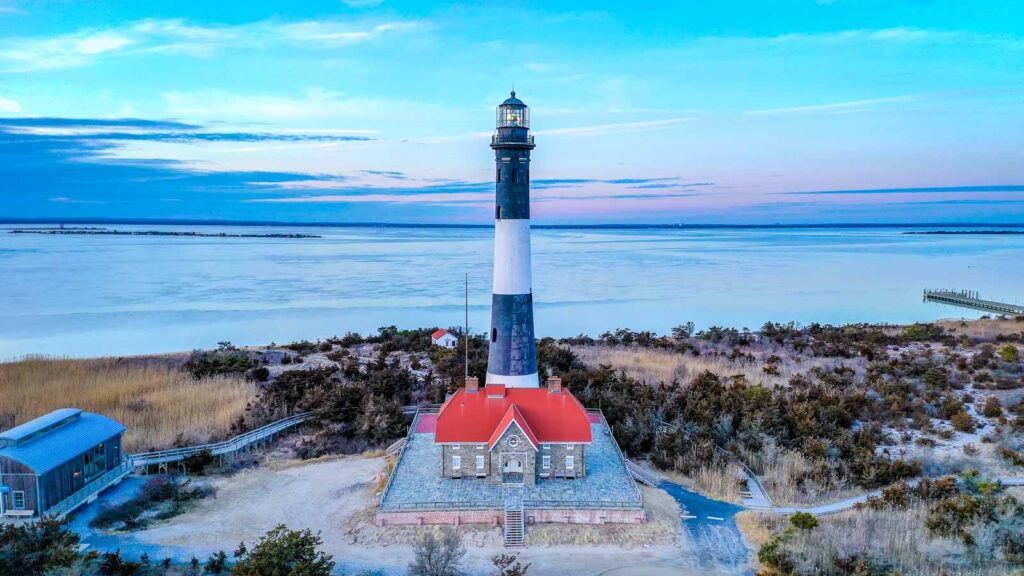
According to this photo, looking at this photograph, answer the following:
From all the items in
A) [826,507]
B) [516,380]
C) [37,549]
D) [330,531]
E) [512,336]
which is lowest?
[330,531]

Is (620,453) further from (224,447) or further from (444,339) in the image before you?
(444,339)

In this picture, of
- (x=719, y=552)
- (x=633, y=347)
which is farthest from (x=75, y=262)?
(x=719, y=552)

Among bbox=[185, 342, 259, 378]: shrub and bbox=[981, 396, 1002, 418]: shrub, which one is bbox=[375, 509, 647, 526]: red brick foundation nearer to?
bbox=[981, 396, 1002, 418]: shrub

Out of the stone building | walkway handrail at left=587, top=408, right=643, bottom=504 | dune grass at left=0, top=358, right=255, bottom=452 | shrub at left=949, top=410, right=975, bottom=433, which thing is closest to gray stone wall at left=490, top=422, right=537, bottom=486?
the stone building

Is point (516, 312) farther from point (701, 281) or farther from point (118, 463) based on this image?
point (701, 281)

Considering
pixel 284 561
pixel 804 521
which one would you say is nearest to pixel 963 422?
pixel 804 521
